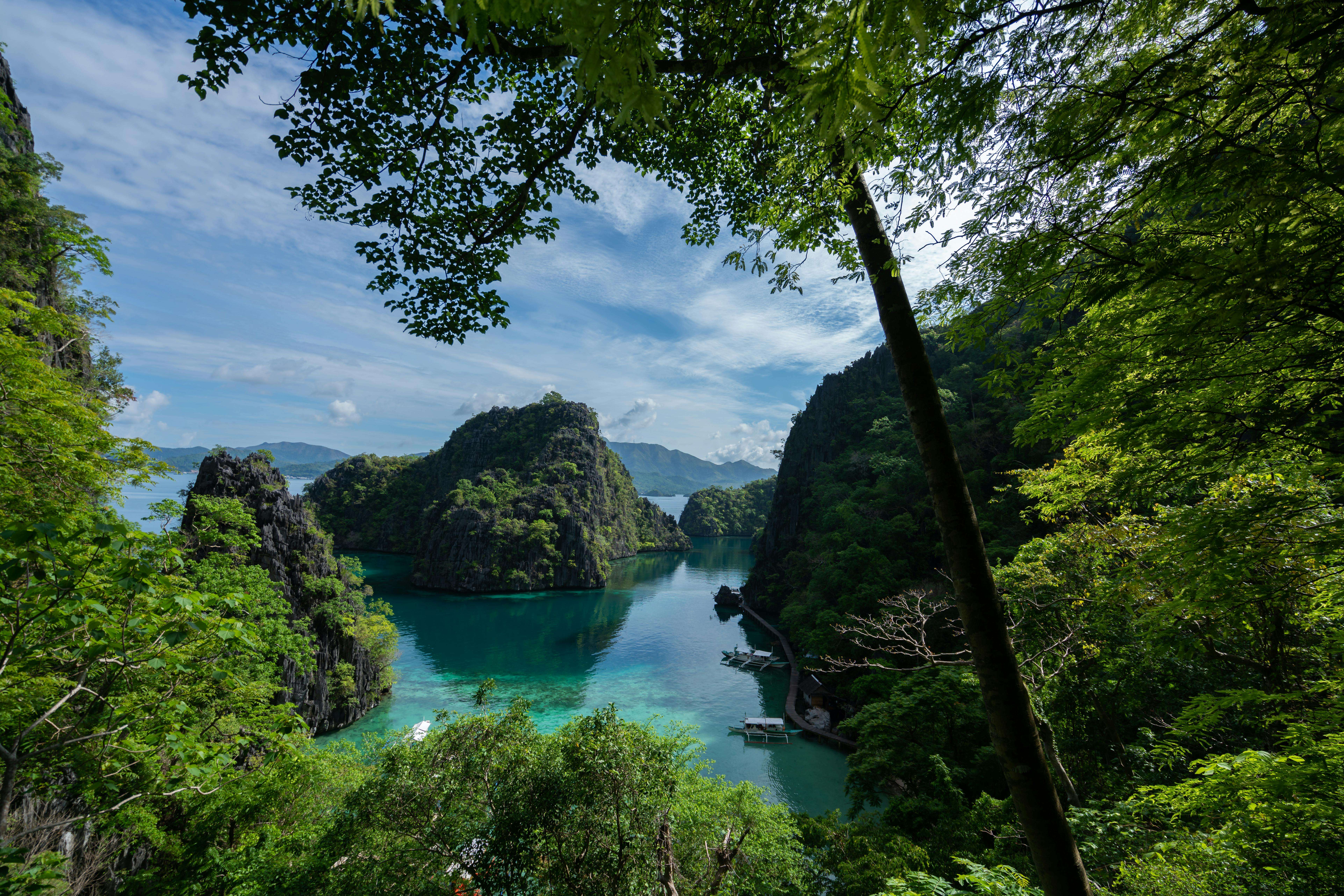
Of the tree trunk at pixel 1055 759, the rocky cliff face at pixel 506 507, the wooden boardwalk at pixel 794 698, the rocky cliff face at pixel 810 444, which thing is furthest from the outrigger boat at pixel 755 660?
the rocky cliff face at pixel 506 507

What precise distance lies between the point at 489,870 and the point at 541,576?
46.5 metres

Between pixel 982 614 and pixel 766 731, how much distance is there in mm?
21695

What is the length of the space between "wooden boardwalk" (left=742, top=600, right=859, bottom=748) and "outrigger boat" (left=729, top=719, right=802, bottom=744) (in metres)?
0.55

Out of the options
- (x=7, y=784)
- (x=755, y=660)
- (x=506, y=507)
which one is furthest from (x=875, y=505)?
(x=506, y=507)

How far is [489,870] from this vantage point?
566cm

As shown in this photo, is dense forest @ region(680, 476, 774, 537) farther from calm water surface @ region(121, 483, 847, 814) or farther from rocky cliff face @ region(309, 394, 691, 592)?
calm water surface @ region(121, 483, 847, 814)

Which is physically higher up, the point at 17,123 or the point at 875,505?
the point at 17,123

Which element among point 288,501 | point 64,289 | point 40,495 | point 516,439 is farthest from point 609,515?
point 40,495

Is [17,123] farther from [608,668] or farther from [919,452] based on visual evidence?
[608,668]

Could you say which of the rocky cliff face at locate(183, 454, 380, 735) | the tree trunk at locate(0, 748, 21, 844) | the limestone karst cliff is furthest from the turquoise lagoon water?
the tree trunk at locate(0, 748, 21, 844)

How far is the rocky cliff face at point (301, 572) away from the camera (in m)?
19.5

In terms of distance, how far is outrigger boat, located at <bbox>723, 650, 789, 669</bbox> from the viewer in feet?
93.7

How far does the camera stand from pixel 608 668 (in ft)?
96.4

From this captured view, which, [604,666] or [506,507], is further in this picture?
[506,507]
